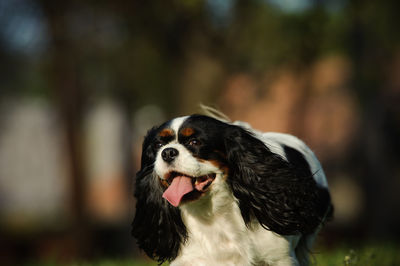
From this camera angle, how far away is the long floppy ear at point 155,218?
4.16 meters

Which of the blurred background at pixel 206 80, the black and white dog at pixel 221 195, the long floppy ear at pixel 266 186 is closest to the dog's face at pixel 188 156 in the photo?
the black and white dog at pixel 221 195

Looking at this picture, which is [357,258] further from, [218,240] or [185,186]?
[185,186]

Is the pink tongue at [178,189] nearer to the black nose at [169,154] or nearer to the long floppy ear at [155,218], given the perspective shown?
the black nose at [169,154]

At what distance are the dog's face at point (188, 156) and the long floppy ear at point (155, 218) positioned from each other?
110 mm

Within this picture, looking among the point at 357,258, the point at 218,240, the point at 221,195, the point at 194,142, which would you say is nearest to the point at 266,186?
the point at 221,195

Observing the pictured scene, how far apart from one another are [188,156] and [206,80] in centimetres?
678

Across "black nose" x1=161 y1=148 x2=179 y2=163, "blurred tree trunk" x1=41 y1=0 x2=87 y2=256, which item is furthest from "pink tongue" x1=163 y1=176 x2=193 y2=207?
"blurred tree trunk" x1=41 y1=0 x2=87 y2=256

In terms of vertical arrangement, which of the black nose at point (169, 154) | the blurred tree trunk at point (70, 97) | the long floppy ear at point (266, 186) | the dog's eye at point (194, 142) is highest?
the dog's eye at point (194, 142)

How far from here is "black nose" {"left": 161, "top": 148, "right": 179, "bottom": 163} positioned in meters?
3.76

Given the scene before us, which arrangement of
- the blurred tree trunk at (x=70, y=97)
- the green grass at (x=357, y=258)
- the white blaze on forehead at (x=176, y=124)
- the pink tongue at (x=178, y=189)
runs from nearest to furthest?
the pink tongue at (x=178, y=189), the white blaze on forehead at (x=176, y=124), the green grass at (x=357, y=258), the blurred tree trunk at (x=70, y=97)

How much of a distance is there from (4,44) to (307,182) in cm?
897

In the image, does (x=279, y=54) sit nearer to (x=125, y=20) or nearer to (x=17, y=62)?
(x=125, y=20)

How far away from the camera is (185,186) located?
381cm

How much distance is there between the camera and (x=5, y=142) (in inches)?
759
